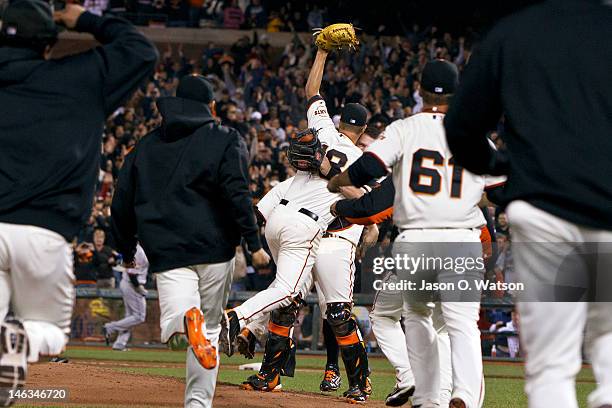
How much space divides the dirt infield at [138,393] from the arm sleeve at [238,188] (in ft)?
6.92

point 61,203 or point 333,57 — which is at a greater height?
point 61,203

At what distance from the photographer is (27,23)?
5051mm

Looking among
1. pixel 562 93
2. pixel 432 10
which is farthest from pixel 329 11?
pixel 562 93

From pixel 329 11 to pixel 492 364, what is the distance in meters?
17.0

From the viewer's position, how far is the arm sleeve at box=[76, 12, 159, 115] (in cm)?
519

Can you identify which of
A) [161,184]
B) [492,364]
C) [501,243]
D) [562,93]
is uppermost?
[562,93]

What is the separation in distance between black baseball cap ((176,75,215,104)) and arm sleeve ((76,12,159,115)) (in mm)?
1277

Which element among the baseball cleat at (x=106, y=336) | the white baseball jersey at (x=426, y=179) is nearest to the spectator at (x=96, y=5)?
the baseball cleat at (x=106, y=336)

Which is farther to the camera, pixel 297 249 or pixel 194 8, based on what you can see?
pixel 194 8

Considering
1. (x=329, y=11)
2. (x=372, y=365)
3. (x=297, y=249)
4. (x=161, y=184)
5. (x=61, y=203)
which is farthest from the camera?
(x=329, y=11)

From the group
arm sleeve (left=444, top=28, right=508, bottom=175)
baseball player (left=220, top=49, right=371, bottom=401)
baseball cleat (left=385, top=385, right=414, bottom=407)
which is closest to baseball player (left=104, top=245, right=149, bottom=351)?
baseball player (left=220, top=49, right=371, bottom=401)

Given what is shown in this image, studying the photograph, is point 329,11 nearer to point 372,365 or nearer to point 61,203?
point 372,365

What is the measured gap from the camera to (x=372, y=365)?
1454 cm

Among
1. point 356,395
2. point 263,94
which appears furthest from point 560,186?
point 263,94
